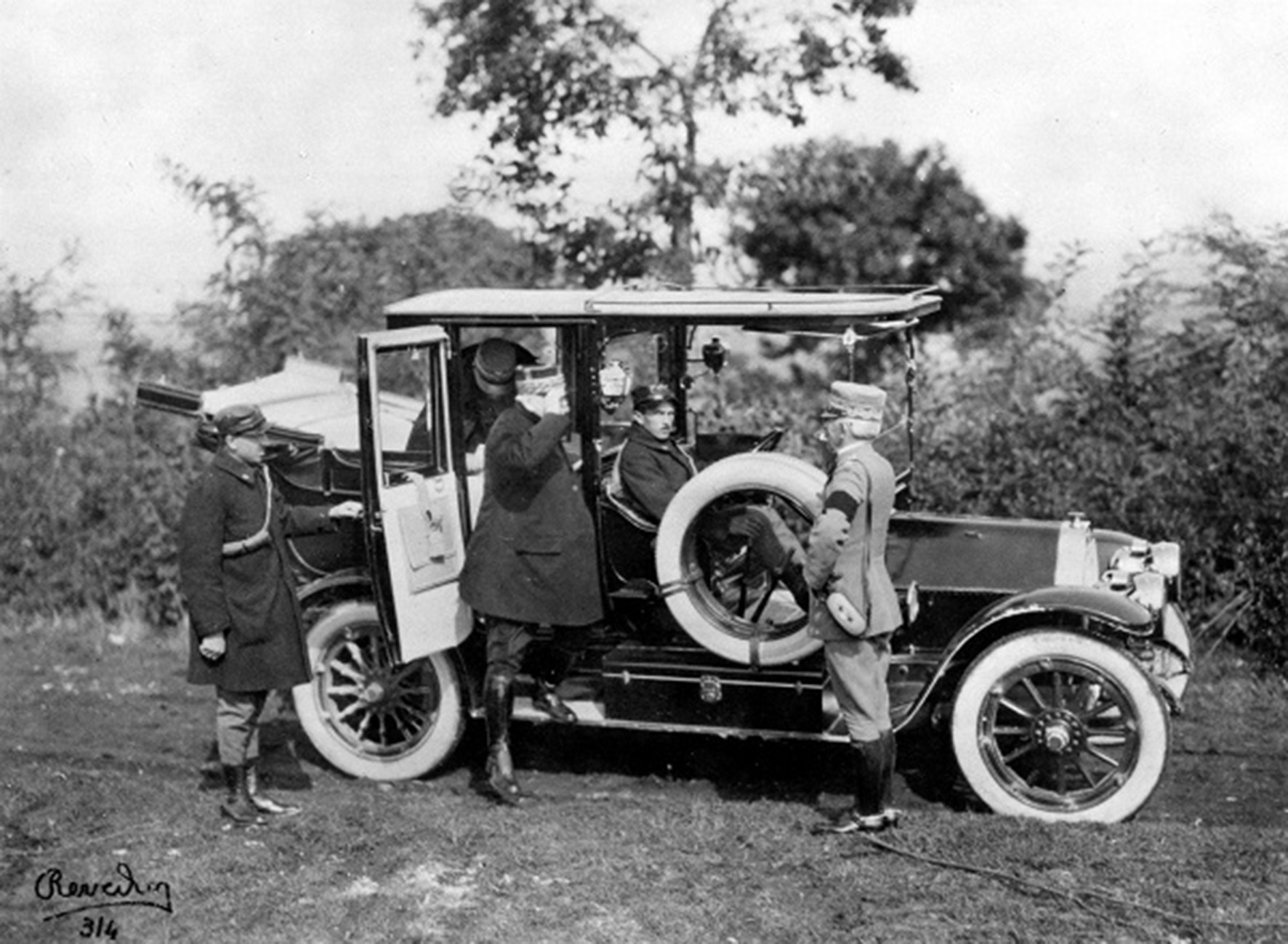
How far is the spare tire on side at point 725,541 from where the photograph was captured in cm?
616

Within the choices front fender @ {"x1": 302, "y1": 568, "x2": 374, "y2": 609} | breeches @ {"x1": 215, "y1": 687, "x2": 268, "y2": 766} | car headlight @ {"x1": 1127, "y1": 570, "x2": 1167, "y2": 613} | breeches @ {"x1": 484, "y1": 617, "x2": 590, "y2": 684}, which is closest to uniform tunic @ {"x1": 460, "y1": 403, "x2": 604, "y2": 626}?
breeches @ {"x1": 484, "y1": 617, "x2": 590, "y2": 684}

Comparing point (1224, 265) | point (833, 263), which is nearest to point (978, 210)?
point (833, 263)

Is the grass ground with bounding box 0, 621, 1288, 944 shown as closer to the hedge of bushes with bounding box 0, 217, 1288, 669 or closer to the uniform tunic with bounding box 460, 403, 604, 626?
the uniform tunic with bounding box 460, 403, 604, 626

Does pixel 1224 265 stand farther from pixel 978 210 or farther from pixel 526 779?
pixel 526 779

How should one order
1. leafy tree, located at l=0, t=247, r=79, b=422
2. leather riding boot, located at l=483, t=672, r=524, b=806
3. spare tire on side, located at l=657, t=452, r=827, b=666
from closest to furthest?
spare tire on side, located at l=657, t=452, r=827, b=666, leather riding boot, located at l=483, t=672, r=524, b=806, leafy tree, located at l=0, t=247, r=79, b=422

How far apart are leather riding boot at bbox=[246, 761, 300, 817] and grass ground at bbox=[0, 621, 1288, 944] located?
0.14 m

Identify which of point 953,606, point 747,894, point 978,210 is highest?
point 978,210

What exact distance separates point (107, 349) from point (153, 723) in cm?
564

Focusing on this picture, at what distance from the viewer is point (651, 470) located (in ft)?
21.9

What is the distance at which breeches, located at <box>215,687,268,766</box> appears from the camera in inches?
249

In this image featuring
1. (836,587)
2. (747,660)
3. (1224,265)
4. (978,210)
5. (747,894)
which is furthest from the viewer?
(978,210)

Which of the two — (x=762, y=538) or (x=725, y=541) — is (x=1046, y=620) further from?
(x=725, y=541)

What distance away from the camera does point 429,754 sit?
274 inches

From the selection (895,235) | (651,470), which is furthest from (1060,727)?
(895,235)
